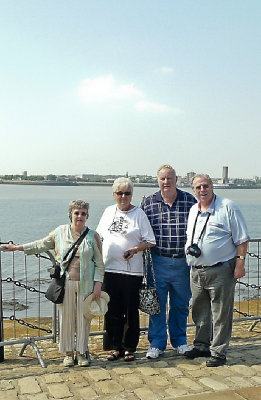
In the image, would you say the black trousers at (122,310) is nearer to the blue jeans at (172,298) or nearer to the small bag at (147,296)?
the small bag at (147,296)

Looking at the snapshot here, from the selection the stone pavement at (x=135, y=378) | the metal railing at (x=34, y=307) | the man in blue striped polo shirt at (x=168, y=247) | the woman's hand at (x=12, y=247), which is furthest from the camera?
the metal railing at (x=34, y=307)

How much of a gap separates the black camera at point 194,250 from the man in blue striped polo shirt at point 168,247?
0.96ft

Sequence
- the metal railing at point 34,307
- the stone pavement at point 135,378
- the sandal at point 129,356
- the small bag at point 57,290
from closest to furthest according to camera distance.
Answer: the stone pavement at point 135,378 < the small bag at point 57,290 < the sandal at point 129,356 < the metal railing at point 34,307

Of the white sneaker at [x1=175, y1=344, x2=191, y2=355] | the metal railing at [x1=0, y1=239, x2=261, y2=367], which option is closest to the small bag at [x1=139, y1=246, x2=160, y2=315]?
the white sneaker at [x1=175, y1=344, x2=191, y2=355]

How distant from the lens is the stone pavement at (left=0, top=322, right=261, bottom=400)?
4383 millimetres

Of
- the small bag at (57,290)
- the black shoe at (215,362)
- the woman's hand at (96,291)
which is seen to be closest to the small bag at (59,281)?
the small bag at (57,290)

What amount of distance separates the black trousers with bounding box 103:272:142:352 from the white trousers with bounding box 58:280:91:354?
39 centimetres

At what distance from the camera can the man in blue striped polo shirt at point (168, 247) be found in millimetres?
5469

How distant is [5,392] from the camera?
14.6 feet

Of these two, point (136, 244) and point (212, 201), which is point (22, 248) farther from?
point (212, 201)

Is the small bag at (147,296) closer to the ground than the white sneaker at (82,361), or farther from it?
farther from it

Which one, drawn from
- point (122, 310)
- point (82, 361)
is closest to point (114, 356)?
point (82, 361)

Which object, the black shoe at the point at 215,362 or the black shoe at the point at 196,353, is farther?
the black shoe at the point at 196,353

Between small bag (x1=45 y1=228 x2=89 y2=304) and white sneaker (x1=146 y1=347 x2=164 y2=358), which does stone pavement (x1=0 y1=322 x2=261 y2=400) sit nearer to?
white sneaker (x1=146 y1=347 x2=164 y2=358)
